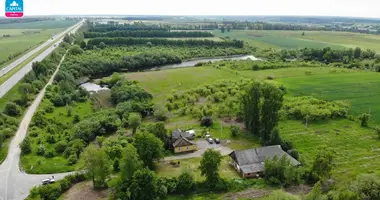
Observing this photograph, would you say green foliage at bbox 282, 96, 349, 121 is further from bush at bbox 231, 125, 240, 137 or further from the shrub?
the shrub

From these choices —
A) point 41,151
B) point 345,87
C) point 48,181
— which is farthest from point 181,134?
point 345,87

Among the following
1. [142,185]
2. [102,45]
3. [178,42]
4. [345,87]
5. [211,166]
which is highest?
[178,42]

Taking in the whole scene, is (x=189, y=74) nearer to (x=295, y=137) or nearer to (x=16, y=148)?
(x=295, y=137)

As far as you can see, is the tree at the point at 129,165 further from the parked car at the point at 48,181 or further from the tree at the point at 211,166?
the parked car at the point at 48,181

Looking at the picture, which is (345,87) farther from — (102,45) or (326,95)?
(102,45)

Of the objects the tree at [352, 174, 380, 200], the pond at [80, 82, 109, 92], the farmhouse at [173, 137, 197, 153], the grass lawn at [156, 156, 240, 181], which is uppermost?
the pond at [80, 82, 109, 92]

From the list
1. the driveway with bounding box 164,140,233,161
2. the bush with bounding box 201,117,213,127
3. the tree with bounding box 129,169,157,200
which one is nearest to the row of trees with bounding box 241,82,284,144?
the bush with bounding box 201,117,213,127
